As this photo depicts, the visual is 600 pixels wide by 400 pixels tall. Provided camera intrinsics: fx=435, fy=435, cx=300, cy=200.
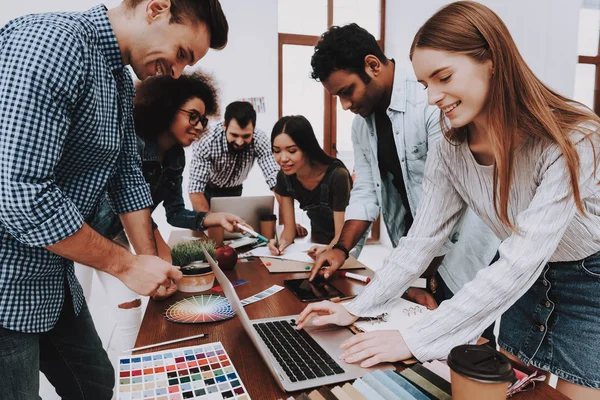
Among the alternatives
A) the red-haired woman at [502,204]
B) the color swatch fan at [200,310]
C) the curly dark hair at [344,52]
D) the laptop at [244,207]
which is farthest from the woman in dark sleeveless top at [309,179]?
the red-haired woman at [502,204]

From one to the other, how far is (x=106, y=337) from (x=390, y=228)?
1814mm

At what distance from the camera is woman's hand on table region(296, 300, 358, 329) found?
950 mm

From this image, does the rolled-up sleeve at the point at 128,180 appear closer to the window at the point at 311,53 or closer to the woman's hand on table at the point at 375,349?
the woman's hand on table at the point at 375,349

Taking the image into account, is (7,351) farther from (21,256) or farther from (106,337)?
(106,337)

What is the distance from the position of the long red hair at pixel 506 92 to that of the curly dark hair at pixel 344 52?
27.4 inches

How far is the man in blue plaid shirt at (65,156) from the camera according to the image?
807 mm

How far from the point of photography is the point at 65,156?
98 centimetres

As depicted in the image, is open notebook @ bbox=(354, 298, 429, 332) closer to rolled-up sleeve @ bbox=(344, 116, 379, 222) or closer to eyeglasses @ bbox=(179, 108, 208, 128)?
rolled-up sleeve @ bbox=(344, 116, 379, 222)

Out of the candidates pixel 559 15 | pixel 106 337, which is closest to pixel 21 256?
pixel 106 337

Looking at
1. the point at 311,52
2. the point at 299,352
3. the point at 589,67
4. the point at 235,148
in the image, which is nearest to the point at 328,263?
the point at 299,352

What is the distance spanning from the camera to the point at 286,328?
958 millimetres

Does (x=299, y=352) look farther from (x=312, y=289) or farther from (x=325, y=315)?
(x=312, y=289)

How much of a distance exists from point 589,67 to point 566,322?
13.5 ft

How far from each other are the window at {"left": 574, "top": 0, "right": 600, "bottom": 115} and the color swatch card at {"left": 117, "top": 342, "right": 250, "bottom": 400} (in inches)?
174
